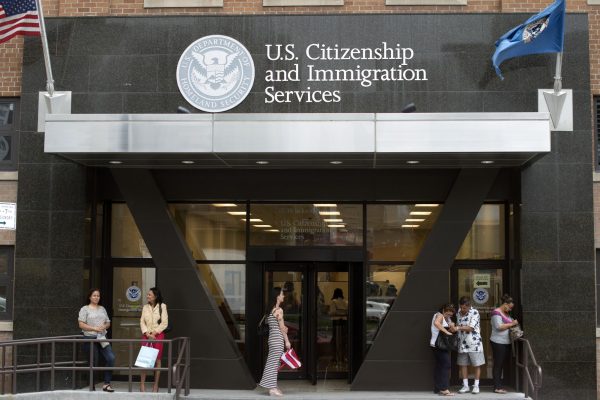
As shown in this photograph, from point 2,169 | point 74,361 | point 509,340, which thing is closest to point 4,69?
point 2,169

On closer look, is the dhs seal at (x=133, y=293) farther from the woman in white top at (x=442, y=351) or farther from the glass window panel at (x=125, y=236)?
the woman in white top at (x=442, y=351)

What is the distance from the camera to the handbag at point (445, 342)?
539 inches

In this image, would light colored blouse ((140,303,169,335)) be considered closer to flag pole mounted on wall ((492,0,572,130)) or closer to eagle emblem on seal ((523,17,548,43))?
flag pole mounted on wall ((492,0,572,130))

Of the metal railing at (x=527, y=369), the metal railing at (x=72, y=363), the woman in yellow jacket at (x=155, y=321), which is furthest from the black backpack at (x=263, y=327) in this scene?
the metal railing at (x=527, y=369)

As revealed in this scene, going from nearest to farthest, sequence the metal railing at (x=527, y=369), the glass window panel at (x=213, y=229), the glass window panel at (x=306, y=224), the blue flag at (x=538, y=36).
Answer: the metal railing at (x=527, y=369) → the blue flag at (x=538, y=36) → the glass window panel at (x=306, y=224) → the glass window panel at (x=213, y=229)

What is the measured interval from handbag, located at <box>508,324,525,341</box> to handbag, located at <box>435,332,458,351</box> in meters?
1.01

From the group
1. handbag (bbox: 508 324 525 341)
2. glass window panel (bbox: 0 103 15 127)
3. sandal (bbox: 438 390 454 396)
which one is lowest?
sandal (bbox: 438 390 454 396)

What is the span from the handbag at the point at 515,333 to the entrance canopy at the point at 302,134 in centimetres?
307

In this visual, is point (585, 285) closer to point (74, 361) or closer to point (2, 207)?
point (74, 361)

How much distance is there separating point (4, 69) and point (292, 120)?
20.0ft

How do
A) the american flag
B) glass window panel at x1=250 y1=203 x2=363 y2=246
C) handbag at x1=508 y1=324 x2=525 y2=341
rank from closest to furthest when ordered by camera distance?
handbag at x1=508 y1=324 x2=525 y2=341, the american flag, glass window panel at x1=250 y1=203 x2=363 y2=246

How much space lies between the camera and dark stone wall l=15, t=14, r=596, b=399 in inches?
559

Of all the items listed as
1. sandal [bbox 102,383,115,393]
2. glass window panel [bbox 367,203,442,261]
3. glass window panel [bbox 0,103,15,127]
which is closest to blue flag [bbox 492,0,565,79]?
glass window panel [bbox 367,203,442,261]

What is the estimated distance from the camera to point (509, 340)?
14.1 metres
